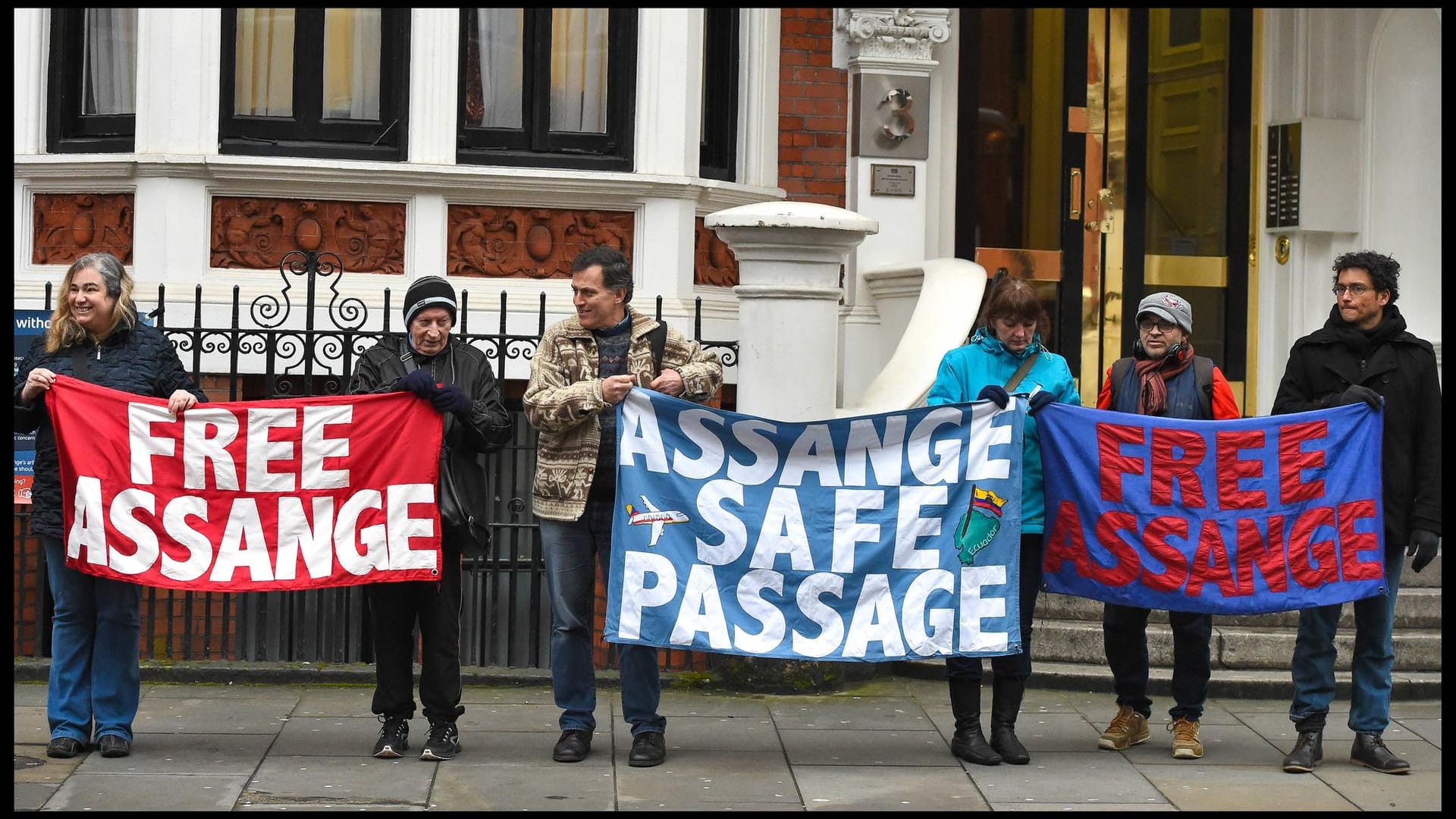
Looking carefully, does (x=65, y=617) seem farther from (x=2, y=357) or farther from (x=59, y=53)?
(x=59, y=53)

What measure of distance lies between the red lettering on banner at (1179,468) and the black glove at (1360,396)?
0.54 m

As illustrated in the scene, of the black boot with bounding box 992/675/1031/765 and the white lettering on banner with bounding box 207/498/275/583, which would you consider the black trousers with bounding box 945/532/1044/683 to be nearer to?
the black boot with bounding box 992/675/1031/765

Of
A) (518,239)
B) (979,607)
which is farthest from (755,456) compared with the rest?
(518,239)

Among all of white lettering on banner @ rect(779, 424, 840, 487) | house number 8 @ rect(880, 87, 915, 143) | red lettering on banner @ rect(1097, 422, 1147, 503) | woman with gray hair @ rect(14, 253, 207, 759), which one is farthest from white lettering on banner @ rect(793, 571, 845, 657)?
house number 8 @ rect(880, 87, 915, 143)

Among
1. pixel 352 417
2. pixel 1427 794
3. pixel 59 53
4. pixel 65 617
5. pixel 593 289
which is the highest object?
pixel 59 53

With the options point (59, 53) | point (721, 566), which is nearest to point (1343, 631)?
point (721, 566)

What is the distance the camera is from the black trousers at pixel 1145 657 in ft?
22.5

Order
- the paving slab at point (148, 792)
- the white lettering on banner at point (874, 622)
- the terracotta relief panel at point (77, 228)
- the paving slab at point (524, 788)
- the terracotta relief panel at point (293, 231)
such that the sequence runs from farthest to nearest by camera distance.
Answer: the terracotta relief panel at point (77, 228) < the terracotta relief panel at point (293, 231) < the white lettering on banner at point (874, 622) < the paving slab at point (524, 788) < the paving slab at point (148, 792)

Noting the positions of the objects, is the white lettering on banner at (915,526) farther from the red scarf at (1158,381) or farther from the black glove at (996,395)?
the red scarf at (1158,381)

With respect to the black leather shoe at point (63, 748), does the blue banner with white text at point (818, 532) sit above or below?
above

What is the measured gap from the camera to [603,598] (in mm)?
9016

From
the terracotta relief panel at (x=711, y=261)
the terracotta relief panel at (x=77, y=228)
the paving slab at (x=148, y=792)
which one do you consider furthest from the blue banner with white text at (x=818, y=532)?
the terracotta relief panel at (x=77, y=228)

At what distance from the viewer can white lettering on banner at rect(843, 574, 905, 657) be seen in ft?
22.0

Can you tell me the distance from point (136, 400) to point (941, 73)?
5834 mm
